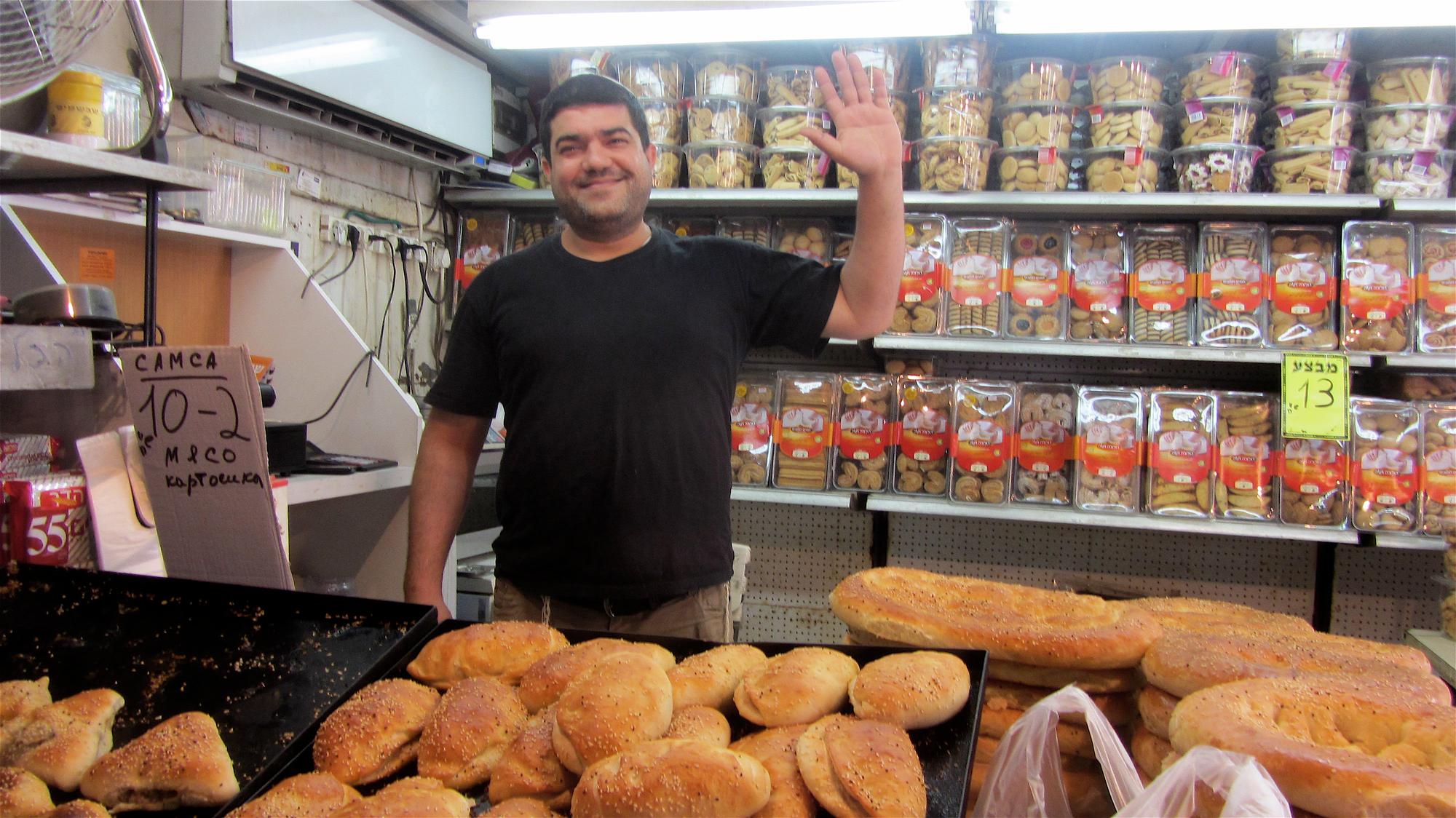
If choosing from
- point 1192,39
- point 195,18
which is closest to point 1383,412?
point 1192,39

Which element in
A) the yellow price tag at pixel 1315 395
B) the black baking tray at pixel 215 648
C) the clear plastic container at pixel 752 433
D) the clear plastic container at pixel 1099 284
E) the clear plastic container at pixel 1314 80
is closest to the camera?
the black baking tray at pixel 215 648

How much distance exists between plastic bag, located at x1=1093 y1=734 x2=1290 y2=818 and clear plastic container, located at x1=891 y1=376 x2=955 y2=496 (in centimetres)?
247

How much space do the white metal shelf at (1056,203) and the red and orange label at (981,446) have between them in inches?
31.1

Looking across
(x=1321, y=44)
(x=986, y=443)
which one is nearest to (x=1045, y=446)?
(x=986, y=443)

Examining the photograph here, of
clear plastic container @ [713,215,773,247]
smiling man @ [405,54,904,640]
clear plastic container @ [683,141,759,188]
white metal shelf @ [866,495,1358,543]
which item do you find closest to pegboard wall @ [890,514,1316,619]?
white metal shelf @ [866,495,1358,543]

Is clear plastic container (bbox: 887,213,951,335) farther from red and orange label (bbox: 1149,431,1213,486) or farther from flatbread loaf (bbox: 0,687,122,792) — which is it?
flatbread loaf (bbox: 0,687,122,792)

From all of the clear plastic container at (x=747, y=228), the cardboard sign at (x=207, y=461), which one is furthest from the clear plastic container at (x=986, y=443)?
the cardboard sign at (x=207, y=461)

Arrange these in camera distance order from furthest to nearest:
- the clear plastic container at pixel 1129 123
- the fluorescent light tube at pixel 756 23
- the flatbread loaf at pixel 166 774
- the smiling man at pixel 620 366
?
1. the clear plastic container at pixel 1129 123
2. the fluorescent light tube at pixel 756 23
3. the smiling man at pixel 620 366
4. the flatbread loaf at pixel 166 774

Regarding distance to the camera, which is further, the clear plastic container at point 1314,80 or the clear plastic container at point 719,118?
the clear plastic container at point 719,118

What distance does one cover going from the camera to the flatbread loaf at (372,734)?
80 cm

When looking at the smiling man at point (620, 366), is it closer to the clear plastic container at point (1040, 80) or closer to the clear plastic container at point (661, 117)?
the clear plastic container at point (661, 117)

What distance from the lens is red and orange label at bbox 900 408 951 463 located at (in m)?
3.16

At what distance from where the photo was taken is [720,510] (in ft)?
6.20

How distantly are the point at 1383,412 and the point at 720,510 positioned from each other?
2396 mm
